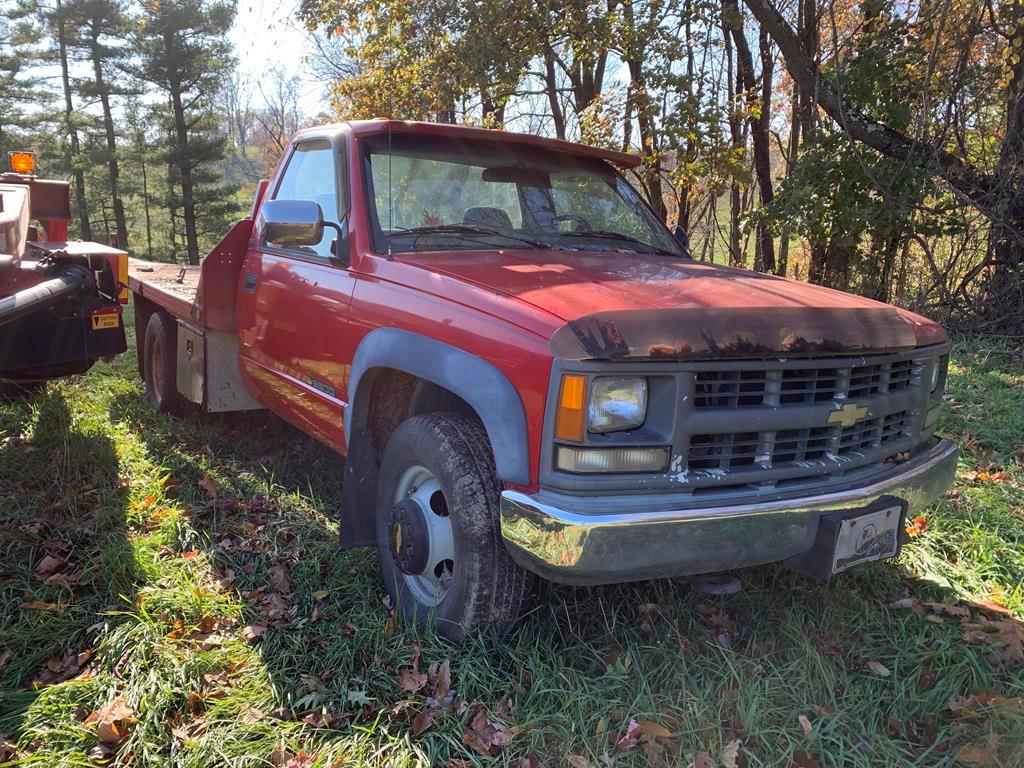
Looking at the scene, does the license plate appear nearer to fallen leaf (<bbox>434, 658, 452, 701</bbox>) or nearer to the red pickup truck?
the red pickup truck

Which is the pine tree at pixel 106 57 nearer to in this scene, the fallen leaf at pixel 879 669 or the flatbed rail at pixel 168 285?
the flatbed rail at pixel 168 285

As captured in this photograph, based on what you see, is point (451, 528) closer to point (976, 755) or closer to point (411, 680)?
point (411, 680)

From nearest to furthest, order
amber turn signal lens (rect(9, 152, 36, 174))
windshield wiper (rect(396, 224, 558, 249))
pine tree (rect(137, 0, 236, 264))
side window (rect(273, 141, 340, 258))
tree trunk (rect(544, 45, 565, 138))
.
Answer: windshield wiper (rect(396, 224, 558, 249)) → side window (rect(273, 141, 340, 258)) → amber turn signal lens (rect(9, 152, 36, 174)) → tree trunk (rect(544, 45, 565, 138)) → pine tree (rect(137, 0, 236, 264))

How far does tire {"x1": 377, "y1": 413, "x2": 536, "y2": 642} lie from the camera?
2512mm

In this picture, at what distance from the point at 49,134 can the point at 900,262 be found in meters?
31.2

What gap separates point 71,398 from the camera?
18.6 ft

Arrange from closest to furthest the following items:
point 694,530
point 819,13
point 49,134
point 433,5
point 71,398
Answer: point 694,530 → point 71,398 → point 819,13 → point 433,5 → point 49,134

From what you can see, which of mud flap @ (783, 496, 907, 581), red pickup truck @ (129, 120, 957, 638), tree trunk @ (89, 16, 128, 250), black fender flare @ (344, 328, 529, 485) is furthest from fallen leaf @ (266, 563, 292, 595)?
tree trunk @ (89, 16, 128, 250)

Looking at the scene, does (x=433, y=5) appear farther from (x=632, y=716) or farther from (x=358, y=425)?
(x=632, y=716)

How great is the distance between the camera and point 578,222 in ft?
12.4

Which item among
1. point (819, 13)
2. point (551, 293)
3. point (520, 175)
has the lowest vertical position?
point (551, 293)

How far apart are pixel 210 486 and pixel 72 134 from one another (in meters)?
30.8

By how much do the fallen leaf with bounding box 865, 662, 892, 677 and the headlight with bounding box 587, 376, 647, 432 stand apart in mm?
1310

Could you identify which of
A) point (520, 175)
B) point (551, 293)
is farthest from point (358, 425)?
point (520, 175)
